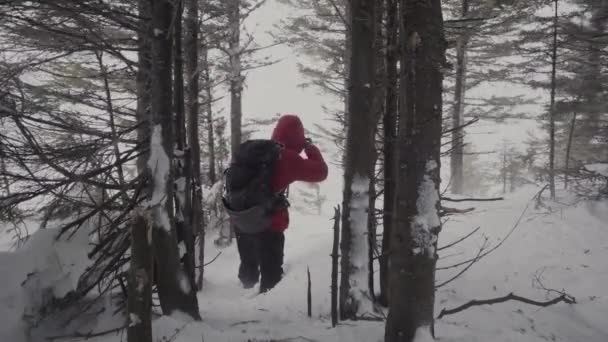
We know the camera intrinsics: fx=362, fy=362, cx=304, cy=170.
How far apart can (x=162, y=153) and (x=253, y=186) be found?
1.28 metres

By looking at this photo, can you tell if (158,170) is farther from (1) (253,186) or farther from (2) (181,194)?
(1) (253,186)

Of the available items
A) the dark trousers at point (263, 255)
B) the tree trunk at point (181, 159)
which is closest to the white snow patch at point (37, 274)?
the tree trunk at point (181, 159)

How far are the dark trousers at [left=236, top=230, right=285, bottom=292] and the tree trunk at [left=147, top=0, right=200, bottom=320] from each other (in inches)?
59.1

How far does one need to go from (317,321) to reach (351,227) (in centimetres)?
105

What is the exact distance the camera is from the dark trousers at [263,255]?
15.6ft

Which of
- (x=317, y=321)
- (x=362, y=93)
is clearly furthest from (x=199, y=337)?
(x=362, y=93)

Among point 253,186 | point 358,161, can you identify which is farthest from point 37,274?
point 358,161

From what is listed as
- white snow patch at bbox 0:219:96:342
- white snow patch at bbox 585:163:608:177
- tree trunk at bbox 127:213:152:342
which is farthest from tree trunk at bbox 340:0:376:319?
white snow patch at bbox 585:163:608:177

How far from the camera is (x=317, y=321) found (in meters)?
3.81

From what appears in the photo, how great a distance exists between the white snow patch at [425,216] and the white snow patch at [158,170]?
7.09 ft

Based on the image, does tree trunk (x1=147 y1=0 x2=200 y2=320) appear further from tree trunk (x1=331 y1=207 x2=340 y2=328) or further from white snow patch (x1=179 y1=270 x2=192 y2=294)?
tree trunk (x1=331 y1=207 x2=340 y2=328)

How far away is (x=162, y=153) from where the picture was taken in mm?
3230

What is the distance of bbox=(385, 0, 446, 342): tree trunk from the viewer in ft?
8.32

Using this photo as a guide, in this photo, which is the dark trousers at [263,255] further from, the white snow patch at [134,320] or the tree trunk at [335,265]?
the white snow patch at [134,320]
